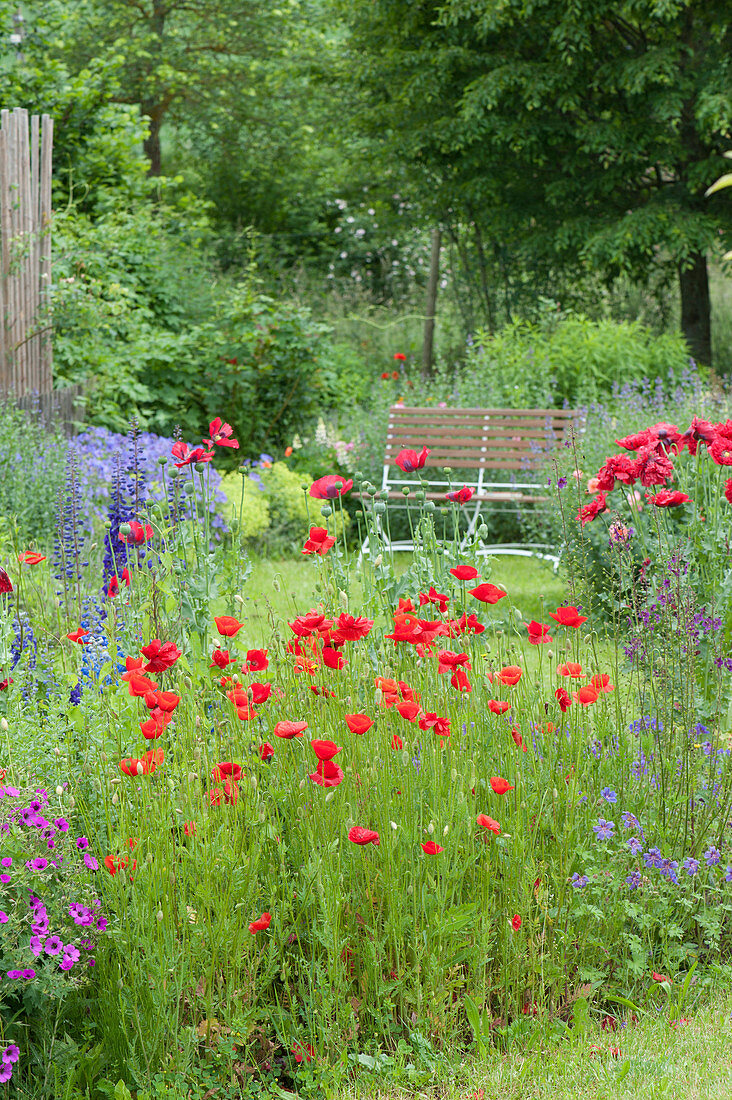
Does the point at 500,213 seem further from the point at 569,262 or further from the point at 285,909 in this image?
the point at 285,909

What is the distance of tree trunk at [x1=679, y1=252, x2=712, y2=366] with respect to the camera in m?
12.6

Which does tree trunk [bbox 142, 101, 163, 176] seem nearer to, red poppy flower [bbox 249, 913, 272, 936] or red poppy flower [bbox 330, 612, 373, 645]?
red poppy flower [bbox 330, 612, 373, 645]

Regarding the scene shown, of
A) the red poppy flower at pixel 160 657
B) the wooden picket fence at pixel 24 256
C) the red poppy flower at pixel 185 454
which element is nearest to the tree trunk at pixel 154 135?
the wooden picket fence at pixel 24 256

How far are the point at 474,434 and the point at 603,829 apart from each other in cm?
553

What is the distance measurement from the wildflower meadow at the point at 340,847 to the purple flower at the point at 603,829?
15mm

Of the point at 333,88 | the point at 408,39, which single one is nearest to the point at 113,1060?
the point at 408,39

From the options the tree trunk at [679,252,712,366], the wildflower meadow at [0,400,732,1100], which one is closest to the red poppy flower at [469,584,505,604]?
the wildflower meadow at [0,400,732,1100]

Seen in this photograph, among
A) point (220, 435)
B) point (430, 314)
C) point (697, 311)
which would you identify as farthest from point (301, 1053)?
point (697, 311)

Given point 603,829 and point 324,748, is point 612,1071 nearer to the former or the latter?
point 603,829

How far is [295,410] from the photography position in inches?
364

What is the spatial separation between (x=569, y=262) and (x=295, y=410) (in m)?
5.28

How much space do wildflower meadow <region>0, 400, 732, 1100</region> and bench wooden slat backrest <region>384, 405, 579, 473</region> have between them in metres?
4.52

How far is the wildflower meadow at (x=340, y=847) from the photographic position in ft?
6.43

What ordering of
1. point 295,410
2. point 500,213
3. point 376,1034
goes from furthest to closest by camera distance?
1. point 500,213
2. point 295,410
3. point 376,1034
